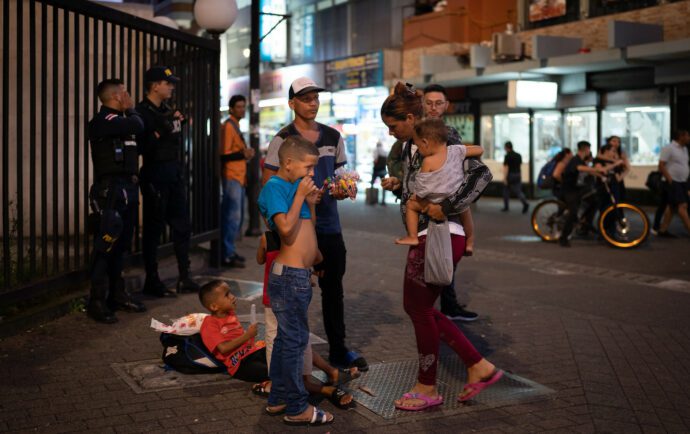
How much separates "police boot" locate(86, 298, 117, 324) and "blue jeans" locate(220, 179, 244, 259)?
3.45 meters

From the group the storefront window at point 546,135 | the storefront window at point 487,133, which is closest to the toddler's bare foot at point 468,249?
the storefront window at point 546,135

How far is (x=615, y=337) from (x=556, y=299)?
73.3 inches

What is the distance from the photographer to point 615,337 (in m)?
7.18

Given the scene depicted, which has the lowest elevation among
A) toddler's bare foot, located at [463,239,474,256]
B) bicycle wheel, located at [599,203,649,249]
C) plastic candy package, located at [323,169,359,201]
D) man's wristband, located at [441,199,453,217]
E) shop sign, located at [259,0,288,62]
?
bicycle wheel, located at [599,203,649,249]

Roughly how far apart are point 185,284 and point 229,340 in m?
3.00

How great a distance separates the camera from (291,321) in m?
4.75

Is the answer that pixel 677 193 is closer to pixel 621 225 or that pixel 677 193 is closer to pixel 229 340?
pixel 621 225

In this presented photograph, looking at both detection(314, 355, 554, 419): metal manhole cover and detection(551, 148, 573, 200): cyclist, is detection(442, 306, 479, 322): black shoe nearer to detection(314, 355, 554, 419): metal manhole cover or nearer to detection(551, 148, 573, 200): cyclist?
detection(314, 355, 554, 419): metal manhole cover

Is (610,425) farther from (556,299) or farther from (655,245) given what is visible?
(655,245)

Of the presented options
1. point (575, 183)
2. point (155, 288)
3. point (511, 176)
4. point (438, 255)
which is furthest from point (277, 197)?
point (511, 176)

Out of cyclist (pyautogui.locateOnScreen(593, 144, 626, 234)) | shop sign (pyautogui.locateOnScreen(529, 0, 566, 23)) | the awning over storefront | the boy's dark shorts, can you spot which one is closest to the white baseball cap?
cyclist (pyautogui.locateOnScreen(593, 144, 626, 234))

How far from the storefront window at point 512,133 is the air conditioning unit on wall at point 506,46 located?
2.51 m

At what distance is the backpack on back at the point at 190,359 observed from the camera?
574cm

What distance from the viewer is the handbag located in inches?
199
